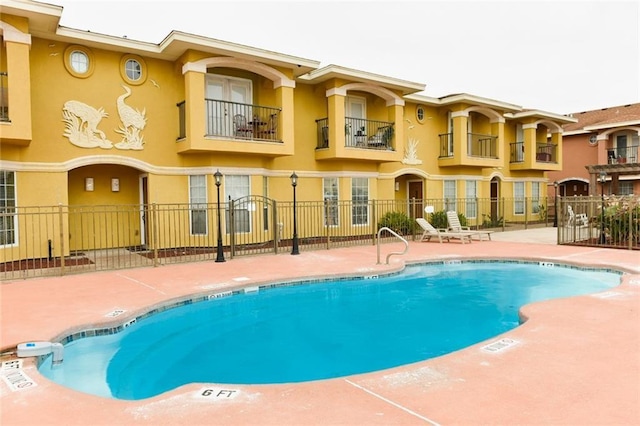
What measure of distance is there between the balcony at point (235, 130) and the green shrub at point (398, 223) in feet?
17.7

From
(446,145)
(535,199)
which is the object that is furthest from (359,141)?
(535,199)

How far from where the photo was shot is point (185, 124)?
14117 mm

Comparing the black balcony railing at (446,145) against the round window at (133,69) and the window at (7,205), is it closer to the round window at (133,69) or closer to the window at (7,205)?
the round window at (133,69)

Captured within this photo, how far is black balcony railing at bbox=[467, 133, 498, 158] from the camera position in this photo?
917 inches

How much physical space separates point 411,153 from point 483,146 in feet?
17.8

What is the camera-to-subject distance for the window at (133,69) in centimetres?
1368

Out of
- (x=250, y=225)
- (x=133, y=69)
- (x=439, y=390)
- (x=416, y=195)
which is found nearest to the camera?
(x=439, y=390)

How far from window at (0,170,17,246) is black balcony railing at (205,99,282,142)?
219 inches

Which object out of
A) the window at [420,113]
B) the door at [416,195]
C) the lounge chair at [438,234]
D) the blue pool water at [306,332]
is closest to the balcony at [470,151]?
the window at [420,113]

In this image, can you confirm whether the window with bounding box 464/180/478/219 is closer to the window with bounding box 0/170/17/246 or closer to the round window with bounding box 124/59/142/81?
the round window with bounding box 124/59/142/81

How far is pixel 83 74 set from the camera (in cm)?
1299

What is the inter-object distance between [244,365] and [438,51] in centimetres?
2339

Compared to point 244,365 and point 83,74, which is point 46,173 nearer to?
point 83,74

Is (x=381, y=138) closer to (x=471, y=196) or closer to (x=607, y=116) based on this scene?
(x=471, y=196)
